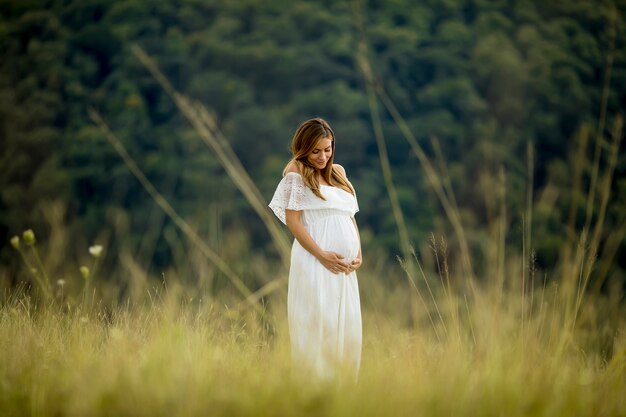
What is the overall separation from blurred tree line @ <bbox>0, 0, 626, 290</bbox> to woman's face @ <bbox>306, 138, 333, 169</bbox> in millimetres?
14895

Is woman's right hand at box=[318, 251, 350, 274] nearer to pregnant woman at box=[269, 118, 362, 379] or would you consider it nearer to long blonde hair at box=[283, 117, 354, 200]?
pregnant woman at box=[269, 118, 362, 379]

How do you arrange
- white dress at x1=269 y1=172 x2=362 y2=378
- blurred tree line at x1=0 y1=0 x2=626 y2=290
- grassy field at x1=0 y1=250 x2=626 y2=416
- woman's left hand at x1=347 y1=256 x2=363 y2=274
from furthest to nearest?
blurred tree line at x1=0 y1=0 x2=626 y2=290 < woman's left hand at x1=347 y1=256 x2=363 y2=274 < white dress at x1=269 y1=172 x2=362 y2=378 < grassy field at x1=0 y1=250 x2=626 y2=416

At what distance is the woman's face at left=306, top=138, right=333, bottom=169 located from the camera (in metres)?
3.15

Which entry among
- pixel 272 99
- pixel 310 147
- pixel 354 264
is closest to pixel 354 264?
pixel 354 264

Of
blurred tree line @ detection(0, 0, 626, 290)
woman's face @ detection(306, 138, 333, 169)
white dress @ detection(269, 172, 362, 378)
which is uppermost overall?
woman's face @ detection(306, 138, 333, 169)

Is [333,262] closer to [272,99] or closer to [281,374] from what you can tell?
[281,374]

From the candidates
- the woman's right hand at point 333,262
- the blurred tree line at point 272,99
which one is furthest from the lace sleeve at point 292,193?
the blurred tree line at point 272,99

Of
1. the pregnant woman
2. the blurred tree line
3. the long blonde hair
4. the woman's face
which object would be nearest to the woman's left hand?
the pregnant woman

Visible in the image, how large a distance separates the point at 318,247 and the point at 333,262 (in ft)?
0.27

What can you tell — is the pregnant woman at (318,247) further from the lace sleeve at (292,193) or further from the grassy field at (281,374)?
the grassy field at (281,374)

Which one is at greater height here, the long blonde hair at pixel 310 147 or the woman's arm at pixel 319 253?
the long blonde hair at pixel 310 147

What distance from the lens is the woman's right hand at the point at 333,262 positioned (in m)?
3.08

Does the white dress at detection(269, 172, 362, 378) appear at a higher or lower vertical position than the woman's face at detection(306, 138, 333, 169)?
lower

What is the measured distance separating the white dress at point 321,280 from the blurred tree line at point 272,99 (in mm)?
14874
